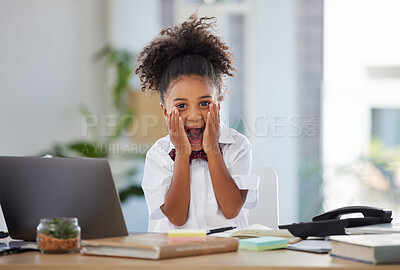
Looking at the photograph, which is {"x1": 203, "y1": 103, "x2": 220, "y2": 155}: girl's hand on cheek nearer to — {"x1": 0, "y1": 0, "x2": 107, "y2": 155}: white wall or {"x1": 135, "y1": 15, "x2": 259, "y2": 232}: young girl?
{"x1": 135, "y1": 15, "x2": 259, "y2": 232}: young girl

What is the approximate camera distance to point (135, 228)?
4.16 metres

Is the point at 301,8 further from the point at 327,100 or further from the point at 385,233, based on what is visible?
the point at 385,233

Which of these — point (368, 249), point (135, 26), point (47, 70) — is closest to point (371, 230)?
point (368, 249)

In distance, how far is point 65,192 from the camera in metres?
1.25

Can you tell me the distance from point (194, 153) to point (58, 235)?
31.5 inches

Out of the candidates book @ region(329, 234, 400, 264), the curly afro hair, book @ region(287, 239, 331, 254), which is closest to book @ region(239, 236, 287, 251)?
book @ region(287, 239, 331, 254)

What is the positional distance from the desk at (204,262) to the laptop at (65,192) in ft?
0.44

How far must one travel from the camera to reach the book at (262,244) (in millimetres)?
1178

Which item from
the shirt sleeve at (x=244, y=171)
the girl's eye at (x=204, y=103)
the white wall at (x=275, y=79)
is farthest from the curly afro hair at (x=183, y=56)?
the white wall at (x=275, y=79)

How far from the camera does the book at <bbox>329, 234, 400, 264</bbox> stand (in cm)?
100

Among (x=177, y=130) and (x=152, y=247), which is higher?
(x=177, y=130)

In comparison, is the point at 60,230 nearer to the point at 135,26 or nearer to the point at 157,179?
the point at 157,179

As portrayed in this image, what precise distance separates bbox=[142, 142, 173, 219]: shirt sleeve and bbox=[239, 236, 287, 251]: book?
0.60 meters

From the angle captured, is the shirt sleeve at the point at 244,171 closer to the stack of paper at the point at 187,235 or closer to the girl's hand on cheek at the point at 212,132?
the girl's hand on cheek at the point at 212,132
